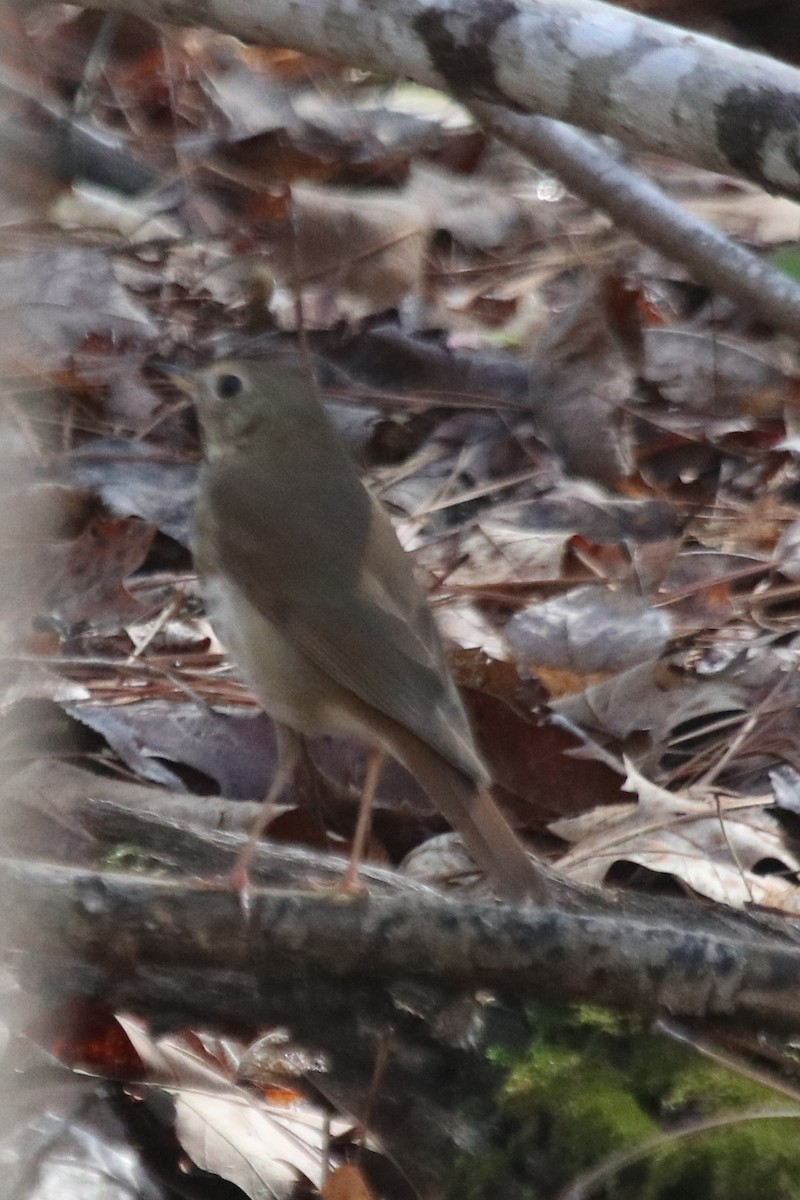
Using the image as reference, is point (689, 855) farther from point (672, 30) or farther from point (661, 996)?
point (672, 30)

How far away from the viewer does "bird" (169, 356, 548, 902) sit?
305 centimetres

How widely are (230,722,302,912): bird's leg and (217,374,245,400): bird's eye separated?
72 cm

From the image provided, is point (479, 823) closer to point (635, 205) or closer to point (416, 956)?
point (416, 956)

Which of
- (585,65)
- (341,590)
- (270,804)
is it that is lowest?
(270,804)

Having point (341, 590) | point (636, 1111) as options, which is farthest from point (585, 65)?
point (636, 1111)

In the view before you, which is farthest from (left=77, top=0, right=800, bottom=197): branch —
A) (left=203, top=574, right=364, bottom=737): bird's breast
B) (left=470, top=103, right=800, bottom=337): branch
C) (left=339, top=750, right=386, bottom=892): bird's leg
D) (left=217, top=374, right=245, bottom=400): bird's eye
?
(left=470, top=103, right=800, bottom=337): branch

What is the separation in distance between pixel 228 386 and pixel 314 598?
2.05ft

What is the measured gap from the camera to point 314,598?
3.33 metres

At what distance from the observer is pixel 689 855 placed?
12.0 ft

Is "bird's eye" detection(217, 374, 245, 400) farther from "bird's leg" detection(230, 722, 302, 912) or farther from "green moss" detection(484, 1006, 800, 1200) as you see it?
"green moss" detection(484, 1006, 800, 1200)

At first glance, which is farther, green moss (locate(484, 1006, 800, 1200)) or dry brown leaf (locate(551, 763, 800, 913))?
dry brown leaf (locate(551, 763, 800, 913))

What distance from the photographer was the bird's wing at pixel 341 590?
315cm

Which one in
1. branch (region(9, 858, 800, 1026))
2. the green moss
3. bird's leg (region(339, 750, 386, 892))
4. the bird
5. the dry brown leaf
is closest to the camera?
the green moss

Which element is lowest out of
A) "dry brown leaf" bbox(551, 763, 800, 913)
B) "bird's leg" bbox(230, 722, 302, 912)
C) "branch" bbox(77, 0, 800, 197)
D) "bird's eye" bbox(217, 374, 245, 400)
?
"dry brown leaf" bbox(551, 763, 800, 913)
